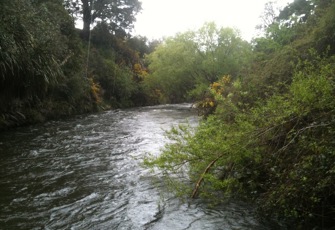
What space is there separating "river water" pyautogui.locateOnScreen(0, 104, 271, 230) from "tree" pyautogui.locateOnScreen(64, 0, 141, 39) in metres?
26.4

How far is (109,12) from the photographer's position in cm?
3334

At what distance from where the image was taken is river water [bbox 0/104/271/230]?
3.97m

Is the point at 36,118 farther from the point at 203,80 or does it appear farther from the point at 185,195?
the point at 203,80

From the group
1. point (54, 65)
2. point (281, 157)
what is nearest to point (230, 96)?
point (281, 157)

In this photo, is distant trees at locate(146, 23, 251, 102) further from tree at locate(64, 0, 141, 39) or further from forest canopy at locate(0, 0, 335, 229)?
tree at locate(64, 0, 141, 39)

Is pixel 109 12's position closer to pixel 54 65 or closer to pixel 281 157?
pixel 54 65

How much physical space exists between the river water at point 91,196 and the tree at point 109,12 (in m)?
26.4

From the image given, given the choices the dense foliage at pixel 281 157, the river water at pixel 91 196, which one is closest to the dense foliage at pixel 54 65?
the river water at pixel 91 196

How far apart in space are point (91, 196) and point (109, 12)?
31330mm

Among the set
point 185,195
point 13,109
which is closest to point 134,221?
point 185,195

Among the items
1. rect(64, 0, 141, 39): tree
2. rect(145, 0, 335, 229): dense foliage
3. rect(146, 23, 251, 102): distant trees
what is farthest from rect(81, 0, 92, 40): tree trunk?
rect(145, 0, 335, 229): dense foliage

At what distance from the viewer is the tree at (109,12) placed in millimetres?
32031

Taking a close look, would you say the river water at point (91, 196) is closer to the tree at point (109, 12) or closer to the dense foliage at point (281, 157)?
the dense foliage at point (281, 157)

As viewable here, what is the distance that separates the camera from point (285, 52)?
314 inches
